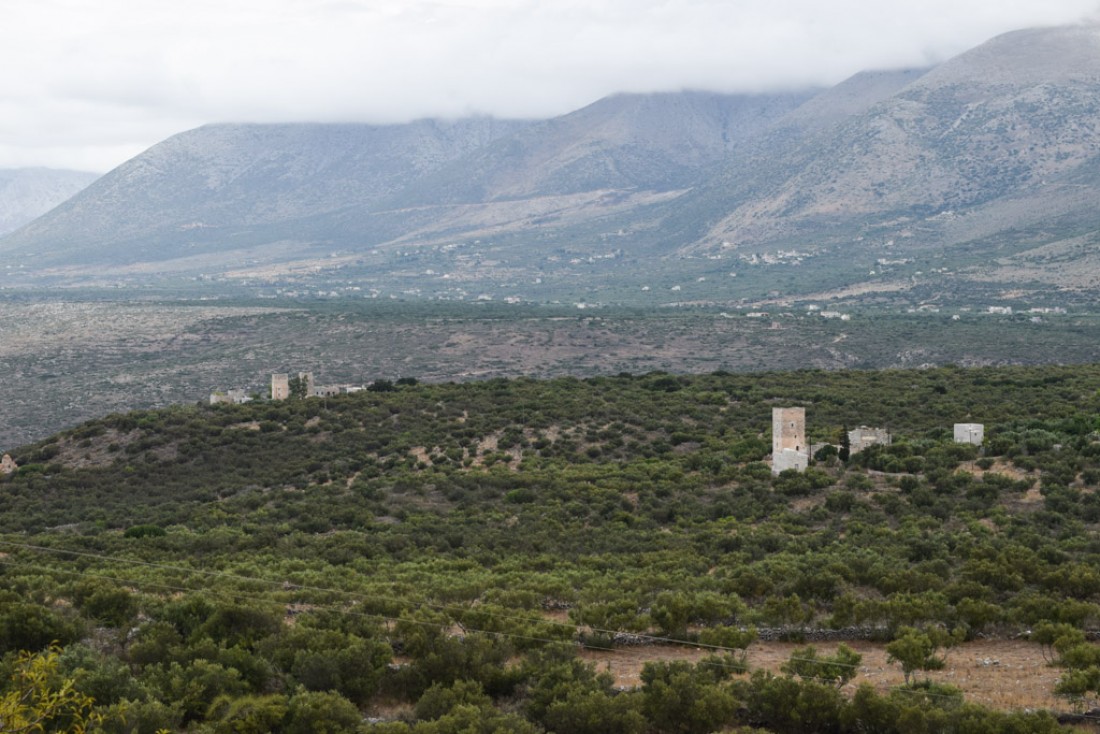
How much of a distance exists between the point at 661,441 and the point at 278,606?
85.1 ft

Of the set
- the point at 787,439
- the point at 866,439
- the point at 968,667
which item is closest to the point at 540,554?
the point at 968,667

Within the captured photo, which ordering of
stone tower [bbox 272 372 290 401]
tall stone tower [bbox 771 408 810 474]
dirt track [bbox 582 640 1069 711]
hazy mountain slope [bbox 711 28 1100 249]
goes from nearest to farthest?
1. dirt track [bbox 582 640 1069 711]
2. tall stone tower [bbox 771 408 810 474]
3. stone tower [bbox 272 372 290 401]
4. hazy mountain slope [bbox 711 28 1100 249]

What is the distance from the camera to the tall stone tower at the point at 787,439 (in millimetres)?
37250

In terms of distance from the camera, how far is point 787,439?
37562mm

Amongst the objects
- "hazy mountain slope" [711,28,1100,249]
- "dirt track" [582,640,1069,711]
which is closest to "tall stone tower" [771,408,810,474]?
"dirt track" [582,640,1069,711]

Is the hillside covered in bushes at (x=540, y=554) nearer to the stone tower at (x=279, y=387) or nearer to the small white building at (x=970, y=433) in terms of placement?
the small white building at (x=970, y=433)

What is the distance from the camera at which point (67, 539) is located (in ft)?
99.2

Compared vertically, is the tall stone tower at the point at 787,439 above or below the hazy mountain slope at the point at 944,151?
below

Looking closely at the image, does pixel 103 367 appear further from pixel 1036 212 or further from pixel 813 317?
pixel 1036 212

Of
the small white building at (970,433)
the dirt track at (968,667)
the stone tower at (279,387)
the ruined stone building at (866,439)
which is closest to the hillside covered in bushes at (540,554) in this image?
the dirt track at (968,667)

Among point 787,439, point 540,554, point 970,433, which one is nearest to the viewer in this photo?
point 540,554

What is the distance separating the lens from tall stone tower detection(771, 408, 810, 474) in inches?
1467

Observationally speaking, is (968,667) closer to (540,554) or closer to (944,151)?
(540,554)

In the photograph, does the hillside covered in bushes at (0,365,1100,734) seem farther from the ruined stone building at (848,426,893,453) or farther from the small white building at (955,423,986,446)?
the small white building at (955,423,986,446)
